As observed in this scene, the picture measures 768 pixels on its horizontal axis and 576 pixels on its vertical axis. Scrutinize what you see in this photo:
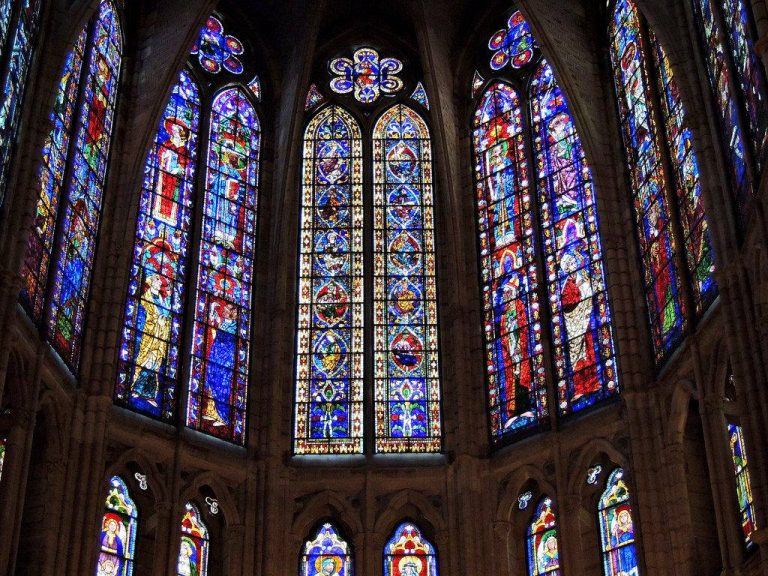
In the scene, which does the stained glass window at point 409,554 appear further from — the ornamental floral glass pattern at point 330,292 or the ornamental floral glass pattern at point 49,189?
the ornamental floral glass pattern at point 49,189

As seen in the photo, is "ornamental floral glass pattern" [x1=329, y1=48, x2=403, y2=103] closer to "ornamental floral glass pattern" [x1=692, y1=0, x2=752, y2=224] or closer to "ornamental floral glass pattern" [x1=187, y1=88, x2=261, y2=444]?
"ornamental floral glass pattern" [x1=187, y1=88, x2=261, y2=444]

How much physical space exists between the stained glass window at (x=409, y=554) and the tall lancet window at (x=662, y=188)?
393cm

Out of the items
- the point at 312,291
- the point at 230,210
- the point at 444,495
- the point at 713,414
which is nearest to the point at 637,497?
the point at 713,414

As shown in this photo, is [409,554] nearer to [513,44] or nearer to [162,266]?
[162,266]

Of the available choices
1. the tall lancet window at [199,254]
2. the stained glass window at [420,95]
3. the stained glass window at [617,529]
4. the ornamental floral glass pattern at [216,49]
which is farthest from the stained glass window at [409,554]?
the ornamental floral glass pattern at [216,49]

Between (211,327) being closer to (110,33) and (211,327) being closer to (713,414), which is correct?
(110,33)

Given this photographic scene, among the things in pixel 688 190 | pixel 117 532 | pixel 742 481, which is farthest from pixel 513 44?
pixel 117 532

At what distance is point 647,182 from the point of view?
1803 centimetres

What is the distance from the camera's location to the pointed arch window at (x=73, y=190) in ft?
53.5

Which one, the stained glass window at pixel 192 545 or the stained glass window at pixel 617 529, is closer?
the stained glass window at pixel 617 529

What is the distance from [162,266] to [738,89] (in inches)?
327

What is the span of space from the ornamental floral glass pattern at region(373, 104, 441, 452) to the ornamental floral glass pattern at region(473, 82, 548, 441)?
2.68ft

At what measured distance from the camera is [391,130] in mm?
21594

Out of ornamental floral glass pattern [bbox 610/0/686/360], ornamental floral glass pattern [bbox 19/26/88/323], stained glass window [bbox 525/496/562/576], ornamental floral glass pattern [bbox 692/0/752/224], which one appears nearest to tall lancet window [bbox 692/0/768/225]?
ornamental floral glass pattern [bbox 692/0/752/224]
